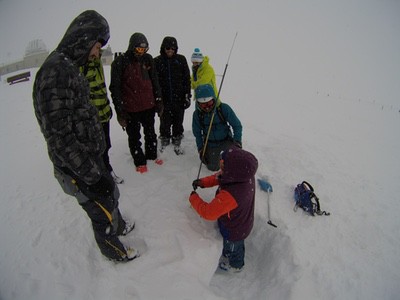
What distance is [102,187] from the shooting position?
2.42m

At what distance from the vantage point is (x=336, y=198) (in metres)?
4.38

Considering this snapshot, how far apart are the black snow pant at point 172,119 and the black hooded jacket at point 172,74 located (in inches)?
3.7

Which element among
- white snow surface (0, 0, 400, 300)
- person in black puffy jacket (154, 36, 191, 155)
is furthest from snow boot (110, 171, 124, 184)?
person in black puffy jacket (154, 36, 191, 155)

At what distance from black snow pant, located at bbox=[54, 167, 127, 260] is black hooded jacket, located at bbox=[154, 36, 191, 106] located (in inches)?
107

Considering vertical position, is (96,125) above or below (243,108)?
above

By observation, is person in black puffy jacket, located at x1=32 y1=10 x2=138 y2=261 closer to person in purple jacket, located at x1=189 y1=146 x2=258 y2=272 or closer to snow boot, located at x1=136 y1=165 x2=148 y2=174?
person in purple jacket, located at x1=189 y1=146 x2=258 y2=272

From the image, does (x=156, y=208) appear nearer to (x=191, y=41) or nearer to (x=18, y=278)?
(x=18, y=278)

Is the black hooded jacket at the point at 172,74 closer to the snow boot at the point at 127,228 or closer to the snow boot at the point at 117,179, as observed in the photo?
the snow boot at the point at 117,179

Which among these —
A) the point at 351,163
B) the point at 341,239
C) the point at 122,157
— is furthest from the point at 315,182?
the point at 122,157

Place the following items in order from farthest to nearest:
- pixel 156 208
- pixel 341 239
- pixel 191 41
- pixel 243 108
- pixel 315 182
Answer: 1. pixel 191 41
2. pixel 243 108
3. pixel 315 182
4. pixel 156 208
5. pixel 341 239

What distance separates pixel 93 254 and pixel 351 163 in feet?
19.3

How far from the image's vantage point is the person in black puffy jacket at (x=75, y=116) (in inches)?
76.2

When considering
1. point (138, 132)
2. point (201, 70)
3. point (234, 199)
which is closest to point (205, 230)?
point (234, 199)

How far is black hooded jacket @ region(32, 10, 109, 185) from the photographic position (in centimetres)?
193
